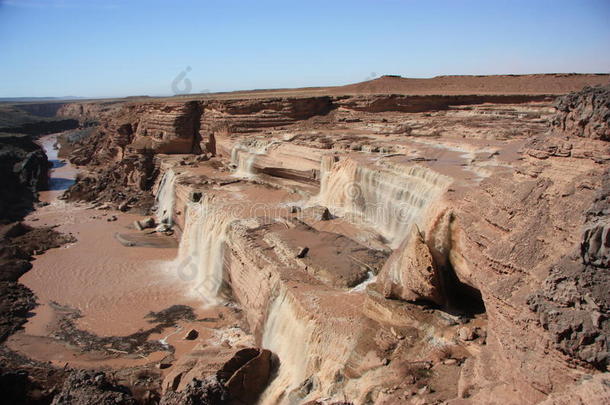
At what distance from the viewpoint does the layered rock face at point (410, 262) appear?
479 centimetres

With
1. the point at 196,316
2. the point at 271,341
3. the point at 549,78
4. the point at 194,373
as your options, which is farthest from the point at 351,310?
the point at 549,78

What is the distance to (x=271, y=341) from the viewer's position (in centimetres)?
982

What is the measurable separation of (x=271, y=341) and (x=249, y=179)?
36.2 feet

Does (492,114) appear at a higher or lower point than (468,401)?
higher

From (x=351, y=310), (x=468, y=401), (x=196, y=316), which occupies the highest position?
(x=468, y=401)

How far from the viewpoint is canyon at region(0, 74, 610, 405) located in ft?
17.1

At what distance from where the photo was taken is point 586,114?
605 centimetres

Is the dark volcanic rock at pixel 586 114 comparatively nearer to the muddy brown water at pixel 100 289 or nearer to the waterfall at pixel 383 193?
the waterfall at pixel 383 193

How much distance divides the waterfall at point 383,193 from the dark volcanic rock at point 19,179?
16.5m

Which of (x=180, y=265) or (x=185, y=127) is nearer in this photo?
(x=180, y=265)

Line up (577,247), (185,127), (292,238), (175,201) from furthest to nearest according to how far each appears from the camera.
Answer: (185,127) → (175,201) → (292,238) → (577,247)

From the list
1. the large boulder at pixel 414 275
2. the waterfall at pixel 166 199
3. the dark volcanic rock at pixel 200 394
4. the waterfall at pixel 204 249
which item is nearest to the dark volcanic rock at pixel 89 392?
the dark volcanic rock at pixel 200 394

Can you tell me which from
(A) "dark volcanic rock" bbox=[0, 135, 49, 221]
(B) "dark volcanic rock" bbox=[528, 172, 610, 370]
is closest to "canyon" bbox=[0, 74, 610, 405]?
(B) "dark volcanic rock" bbox=[528, 172, 610, 370]

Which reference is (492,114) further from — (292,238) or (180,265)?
(180,265)
